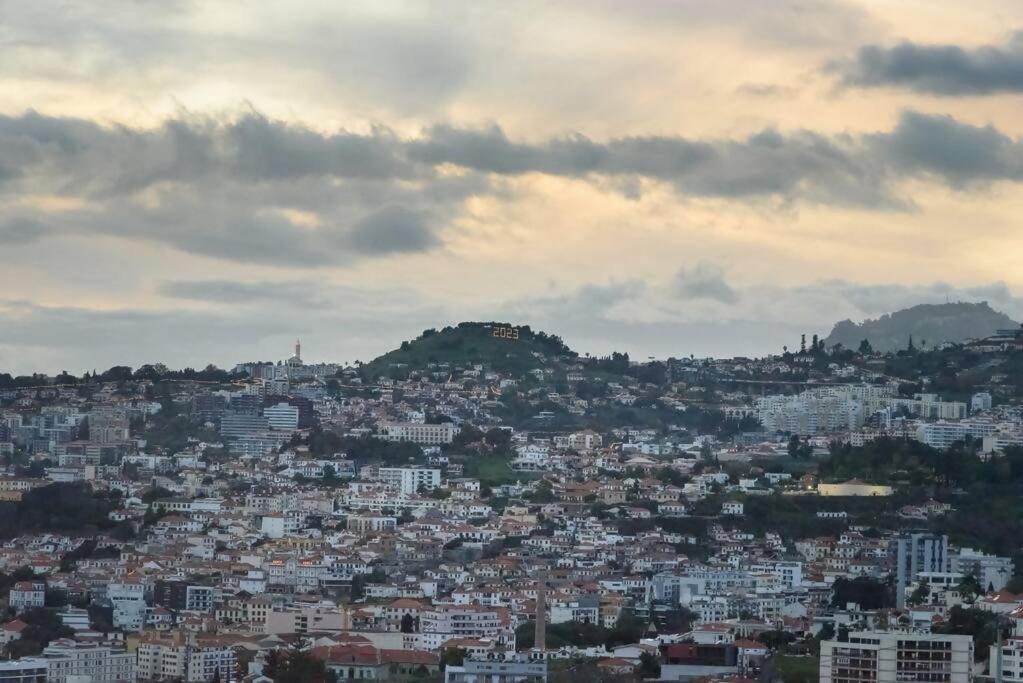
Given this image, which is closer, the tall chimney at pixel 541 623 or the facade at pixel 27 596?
the tall chimney at pixel 541 623

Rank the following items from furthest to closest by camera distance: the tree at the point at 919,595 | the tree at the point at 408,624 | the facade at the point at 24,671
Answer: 1. the tree at the point at 919,595
2. the tree at the point at 408,624
3. the facade at the point at 24,671

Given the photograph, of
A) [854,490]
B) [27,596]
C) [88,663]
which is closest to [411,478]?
[854,490]

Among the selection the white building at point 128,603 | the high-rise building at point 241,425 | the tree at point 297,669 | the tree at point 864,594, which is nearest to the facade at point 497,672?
the tree at point 297,669

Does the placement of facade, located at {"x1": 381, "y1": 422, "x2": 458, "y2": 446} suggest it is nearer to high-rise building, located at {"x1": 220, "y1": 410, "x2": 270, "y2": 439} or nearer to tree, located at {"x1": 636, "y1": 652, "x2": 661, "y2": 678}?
high-rise building, located at {"x1": 220, "y1": 410, "x2": 270, "y2": 439}

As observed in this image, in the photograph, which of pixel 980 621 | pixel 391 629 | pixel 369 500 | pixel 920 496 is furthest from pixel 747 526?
pixel 980 621

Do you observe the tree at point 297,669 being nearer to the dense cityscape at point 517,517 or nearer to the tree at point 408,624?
the dense cityscape at point 517,517

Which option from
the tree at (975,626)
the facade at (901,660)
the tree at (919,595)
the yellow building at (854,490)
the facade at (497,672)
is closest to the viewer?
the facade at (901,660)

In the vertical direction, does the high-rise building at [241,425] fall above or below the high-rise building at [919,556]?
above

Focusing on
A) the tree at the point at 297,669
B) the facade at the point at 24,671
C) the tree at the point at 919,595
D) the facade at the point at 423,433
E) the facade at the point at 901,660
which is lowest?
the facade at the point at 24,671
